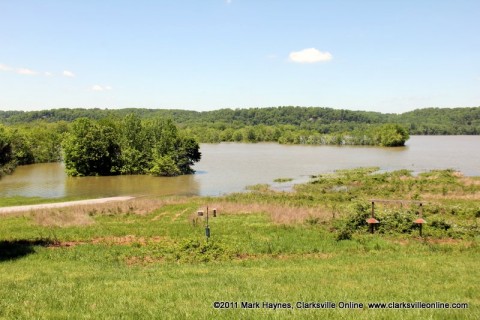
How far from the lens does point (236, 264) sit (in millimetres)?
16578

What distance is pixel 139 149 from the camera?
86.0m

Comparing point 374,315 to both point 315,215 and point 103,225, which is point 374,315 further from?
point 103,225

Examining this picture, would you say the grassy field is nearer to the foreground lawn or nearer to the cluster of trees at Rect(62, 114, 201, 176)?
the foreground lawn

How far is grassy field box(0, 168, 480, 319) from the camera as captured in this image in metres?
8.62

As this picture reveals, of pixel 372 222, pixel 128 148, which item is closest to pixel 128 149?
pixel 128 148

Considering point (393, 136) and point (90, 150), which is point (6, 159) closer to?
point (90, 150)

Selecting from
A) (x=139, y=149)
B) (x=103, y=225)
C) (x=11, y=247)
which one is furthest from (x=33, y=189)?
(x=11, y=247)

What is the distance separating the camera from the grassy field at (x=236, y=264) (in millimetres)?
8625

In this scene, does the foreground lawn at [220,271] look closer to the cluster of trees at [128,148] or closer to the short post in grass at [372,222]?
the short post in grass at [372,222]

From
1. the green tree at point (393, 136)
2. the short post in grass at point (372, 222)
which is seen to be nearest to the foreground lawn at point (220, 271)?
the short post in grass at point (372, 222)

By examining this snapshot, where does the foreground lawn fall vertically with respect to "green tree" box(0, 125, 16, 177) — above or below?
below

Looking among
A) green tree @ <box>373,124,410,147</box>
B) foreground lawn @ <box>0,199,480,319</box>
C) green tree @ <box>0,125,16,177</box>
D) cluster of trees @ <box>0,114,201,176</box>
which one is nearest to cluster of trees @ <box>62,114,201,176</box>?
cluster of trees @ <box>0,114,201,176</box>

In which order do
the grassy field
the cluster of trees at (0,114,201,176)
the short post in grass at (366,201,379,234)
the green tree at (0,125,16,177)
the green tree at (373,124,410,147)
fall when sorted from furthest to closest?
the green tree at (373,124,410,147), the cluster of trees at (0,114,201,176), the green tree at (0,125,16,177), the short post in grass at (366,201,379,234), the grassy field

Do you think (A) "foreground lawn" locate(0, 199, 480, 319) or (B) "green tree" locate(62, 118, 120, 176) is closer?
(A) "foreground lawn" locate(0, 199, 480, 319)
